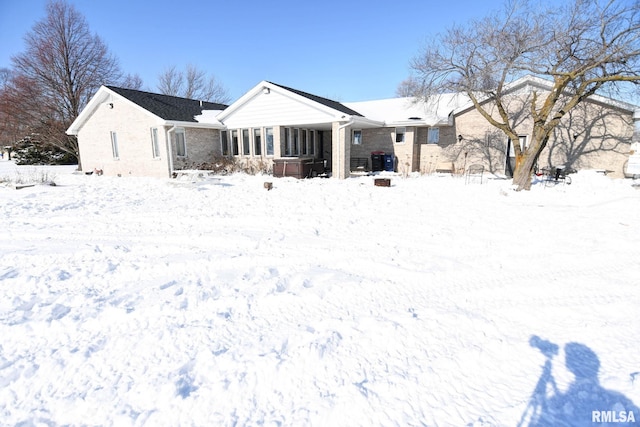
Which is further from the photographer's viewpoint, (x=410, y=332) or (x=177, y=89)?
(x=177, y=89)

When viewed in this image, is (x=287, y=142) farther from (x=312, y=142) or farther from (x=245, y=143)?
(x=312, y=142)

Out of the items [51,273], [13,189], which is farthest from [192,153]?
[51,273]

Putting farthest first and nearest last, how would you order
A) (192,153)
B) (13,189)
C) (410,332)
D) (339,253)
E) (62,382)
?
(192,153), (13,189), (339,253), (410,332), (62,382)

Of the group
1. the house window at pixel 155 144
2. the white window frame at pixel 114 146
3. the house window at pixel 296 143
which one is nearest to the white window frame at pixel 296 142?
the house window at pixel 296 143

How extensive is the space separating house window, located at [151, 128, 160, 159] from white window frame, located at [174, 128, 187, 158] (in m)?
0.97

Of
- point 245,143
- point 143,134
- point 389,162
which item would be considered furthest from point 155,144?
point 389,162

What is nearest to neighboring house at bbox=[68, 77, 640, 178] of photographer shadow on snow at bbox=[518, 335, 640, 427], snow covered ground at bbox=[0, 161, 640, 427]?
snow covered ground at bbox=[0, 161, 640, 427]

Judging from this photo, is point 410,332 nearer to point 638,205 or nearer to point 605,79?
point 638,205

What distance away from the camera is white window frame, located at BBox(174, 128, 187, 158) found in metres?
16.1

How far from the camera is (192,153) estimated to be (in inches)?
650

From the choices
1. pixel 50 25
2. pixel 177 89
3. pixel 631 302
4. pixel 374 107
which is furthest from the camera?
pixel 177 89

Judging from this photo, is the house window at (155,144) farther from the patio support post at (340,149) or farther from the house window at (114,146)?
the patio support post at (340,149)

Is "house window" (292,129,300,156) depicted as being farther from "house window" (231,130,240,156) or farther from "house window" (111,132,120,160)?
"house window" (111,132,120,160)

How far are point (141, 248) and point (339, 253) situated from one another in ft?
10.4
